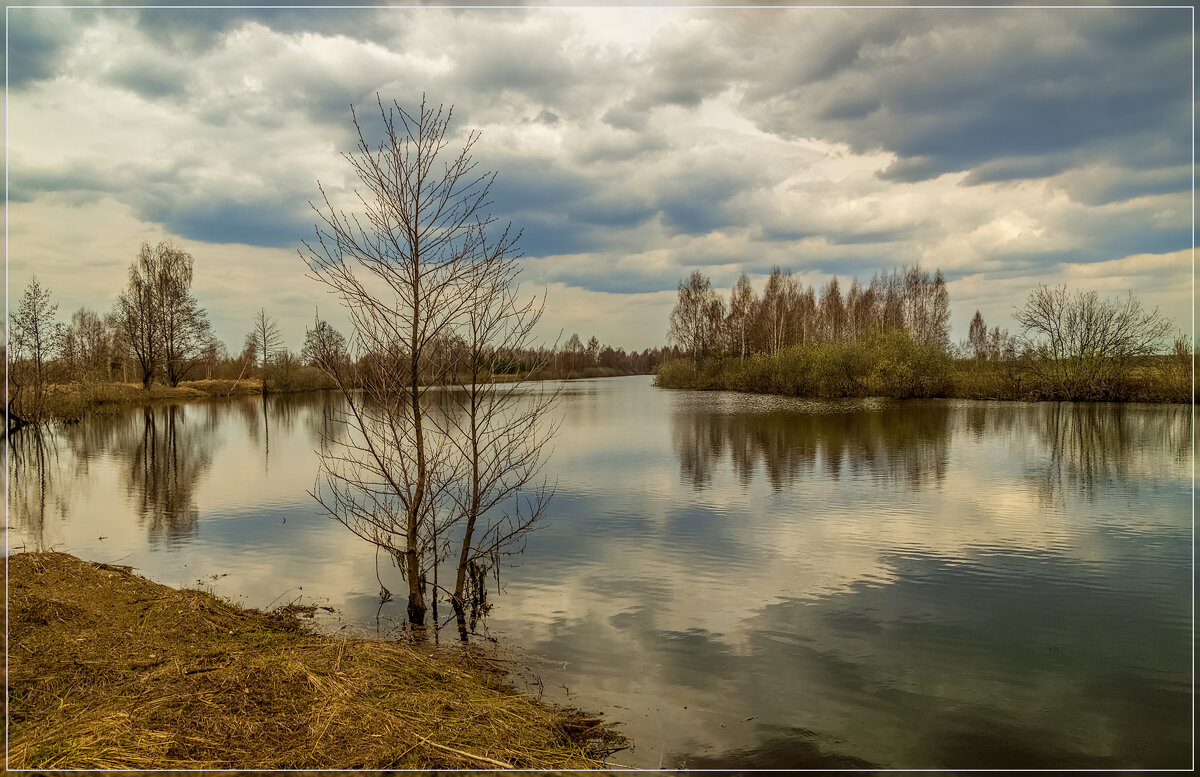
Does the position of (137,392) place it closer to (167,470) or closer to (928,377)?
(167,470)

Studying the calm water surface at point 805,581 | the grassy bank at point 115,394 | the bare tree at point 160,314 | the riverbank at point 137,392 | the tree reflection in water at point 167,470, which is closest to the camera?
the calm water surface at point 805,581

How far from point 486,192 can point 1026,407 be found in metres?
37.3

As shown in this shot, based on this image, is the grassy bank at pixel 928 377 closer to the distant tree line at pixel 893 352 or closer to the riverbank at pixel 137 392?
the distant tree line at pixel 893 352

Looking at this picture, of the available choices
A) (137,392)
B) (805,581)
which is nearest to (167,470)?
(805,581)

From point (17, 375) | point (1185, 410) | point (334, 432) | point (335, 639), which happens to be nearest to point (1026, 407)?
point (1185, 410)

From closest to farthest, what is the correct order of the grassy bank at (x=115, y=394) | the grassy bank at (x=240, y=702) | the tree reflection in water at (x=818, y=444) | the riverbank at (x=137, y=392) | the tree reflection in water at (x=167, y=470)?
1. the grassy bank at (x=240, y=702)
2. the tree reflection in water at (x=167, y=470)
3. the tree reflection in water at (x=818, y=444)
4. the grassy bank at (x=115, y=394)
5. the riverbank at (x=137, y=392)

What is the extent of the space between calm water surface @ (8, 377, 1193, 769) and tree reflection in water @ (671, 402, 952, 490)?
0.21 meters

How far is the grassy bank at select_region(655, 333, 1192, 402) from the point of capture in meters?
34.8

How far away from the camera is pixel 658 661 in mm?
6641

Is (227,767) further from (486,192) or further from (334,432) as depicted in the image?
(334,432)

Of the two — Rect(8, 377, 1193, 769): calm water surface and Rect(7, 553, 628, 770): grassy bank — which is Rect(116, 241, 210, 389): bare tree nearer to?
Rect(8, 377, 1193, 769): calm water surface

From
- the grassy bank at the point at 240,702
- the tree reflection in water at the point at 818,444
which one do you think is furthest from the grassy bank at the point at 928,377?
the grassy bank at the point at 240,702

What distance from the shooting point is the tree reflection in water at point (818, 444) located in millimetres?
17312

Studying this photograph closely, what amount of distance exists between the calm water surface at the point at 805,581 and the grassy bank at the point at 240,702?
928 mm
